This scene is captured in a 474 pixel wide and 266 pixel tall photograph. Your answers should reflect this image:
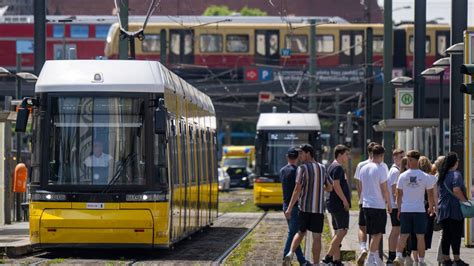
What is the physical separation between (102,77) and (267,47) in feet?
140

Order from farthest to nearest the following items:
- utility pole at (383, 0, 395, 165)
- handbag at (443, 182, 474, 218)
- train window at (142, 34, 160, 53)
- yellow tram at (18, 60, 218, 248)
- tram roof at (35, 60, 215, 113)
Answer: train window at (142, 34, 160, 53)
utility pole at (383, 0, 395, 165)
tram roof at (35, 60, 215, 113)
yellow tram at (18, 60, 218, 248)
handbag at (443, 182, 474, 218)

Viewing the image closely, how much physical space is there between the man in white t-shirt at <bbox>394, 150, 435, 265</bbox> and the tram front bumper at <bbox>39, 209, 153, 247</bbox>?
13.6 feet

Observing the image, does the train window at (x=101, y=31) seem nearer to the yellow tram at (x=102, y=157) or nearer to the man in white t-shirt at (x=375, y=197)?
the yellow tram at (x=102, y=157)

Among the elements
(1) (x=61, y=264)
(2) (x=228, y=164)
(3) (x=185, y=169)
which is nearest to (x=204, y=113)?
(3) (x=185, y=169)

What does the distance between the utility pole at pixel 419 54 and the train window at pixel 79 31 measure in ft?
108

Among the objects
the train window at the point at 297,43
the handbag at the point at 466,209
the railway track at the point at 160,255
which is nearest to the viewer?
the handbag at the point at 466,209

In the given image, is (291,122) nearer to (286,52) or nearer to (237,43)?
(286,52)

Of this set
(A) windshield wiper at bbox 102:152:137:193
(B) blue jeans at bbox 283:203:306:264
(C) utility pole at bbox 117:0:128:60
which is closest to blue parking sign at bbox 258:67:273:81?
(C) utility pole at bbox 117:0:128:60

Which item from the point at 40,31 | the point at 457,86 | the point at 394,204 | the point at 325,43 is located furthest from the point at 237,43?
the point at 394,204

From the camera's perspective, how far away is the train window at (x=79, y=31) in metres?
67.2

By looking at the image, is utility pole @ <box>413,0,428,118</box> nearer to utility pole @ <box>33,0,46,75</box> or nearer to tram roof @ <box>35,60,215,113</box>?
utility pole @ <box>33,0,46,75</box>

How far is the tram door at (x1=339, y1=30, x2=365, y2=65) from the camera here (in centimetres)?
6203

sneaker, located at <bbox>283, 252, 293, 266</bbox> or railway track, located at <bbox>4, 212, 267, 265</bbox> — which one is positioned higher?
sneaker, located at <bbox>283, 252, 293, 266</bbox>

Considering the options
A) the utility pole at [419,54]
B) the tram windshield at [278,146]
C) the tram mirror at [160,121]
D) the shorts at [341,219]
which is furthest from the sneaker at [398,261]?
the tram windshield at [278,146]
